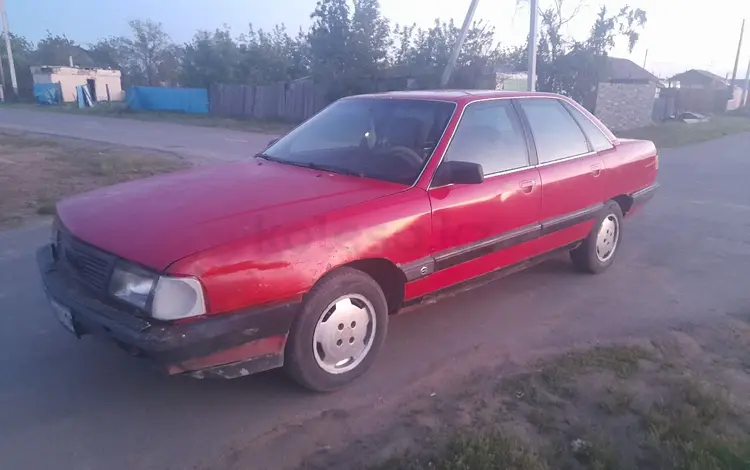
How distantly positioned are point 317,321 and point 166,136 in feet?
55.4

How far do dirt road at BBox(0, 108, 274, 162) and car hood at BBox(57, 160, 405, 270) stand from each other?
931 cm

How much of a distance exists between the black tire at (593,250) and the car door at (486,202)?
3.27 feet

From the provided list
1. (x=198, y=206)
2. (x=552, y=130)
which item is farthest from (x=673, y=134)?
(x=198, y=206)

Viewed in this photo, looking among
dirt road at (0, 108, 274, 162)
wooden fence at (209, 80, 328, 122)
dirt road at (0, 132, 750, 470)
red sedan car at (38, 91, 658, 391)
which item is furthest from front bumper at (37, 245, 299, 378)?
wooden fence at (209, 80, 328, 122)

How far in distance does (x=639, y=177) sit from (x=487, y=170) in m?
2.46

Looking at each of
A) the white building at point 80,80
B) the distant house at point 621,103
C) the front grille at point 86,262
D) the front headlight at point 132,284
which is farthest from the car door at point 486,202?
the white building at point 80,80

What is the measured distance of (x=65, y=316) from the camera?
314cm

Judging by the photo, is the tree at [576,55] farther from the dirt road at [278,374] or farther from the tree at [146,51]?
the tree at [146,51]

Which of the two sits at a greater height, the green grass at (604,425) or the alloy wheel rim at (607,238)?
the alloy wheel rim at (607,238)

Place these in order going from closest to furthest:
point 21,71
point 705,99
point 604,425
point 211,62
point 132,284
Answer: point 132,284, point 604,425, point 211,62, point 705,99, point 21,71

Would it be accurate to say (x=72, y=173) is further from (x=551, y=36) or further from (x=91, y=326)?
(x=551, y=36)

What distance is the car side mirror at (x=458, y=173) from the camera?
359cm

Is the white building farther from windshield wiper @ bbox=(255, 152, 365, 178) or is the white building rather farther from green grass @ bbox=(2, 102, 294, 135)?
windshield wiper @ bbox=(255, 152, 365, 178)

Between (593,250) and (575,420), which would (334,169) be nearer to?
(575,420)
